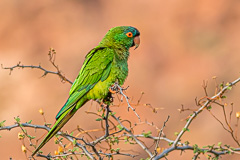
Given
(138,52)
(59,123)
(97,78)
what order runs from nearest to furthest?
(59,123) < (97,78) < (138,52)

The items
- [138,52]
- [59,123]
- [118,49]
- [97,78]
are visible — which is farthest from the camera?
[138,52]

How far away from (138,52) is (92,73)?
8.13 metres

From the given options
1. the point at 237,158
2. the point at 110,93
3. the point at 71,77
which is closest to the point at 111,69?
the point at 110,93

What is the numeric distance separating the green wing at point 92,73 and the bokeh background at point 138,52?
658 cm

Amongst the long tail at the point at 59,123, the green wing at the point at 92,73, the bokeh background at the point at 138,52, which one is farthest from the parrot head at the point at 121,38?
the bokeh background at the point at 138,52

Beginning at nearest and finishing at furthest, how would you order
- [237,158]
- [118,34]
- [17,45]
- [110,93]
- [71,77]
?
1. [110,93]
2. [118,34]
3. [237,158]
4. [71,77]
5. [17,45]

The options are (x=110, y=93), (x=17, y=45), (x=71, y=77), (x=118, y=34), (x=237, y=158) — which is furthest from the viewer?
(x=17, y=45)

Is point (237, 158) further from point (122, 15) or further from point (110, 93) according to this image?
point (110, 93)

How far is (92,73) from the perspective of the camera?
4.56 meters

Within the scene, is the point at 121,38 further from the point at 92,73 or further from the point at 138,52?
the point at 138,52

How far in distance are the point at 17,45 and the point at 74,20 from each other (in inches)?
78.0

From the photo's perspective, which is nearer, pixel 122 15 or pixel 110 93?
pixel 110 93

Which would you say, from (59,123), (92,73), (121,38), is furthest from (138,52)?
(59,123)

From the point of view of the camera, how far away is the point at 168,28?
13039mm
